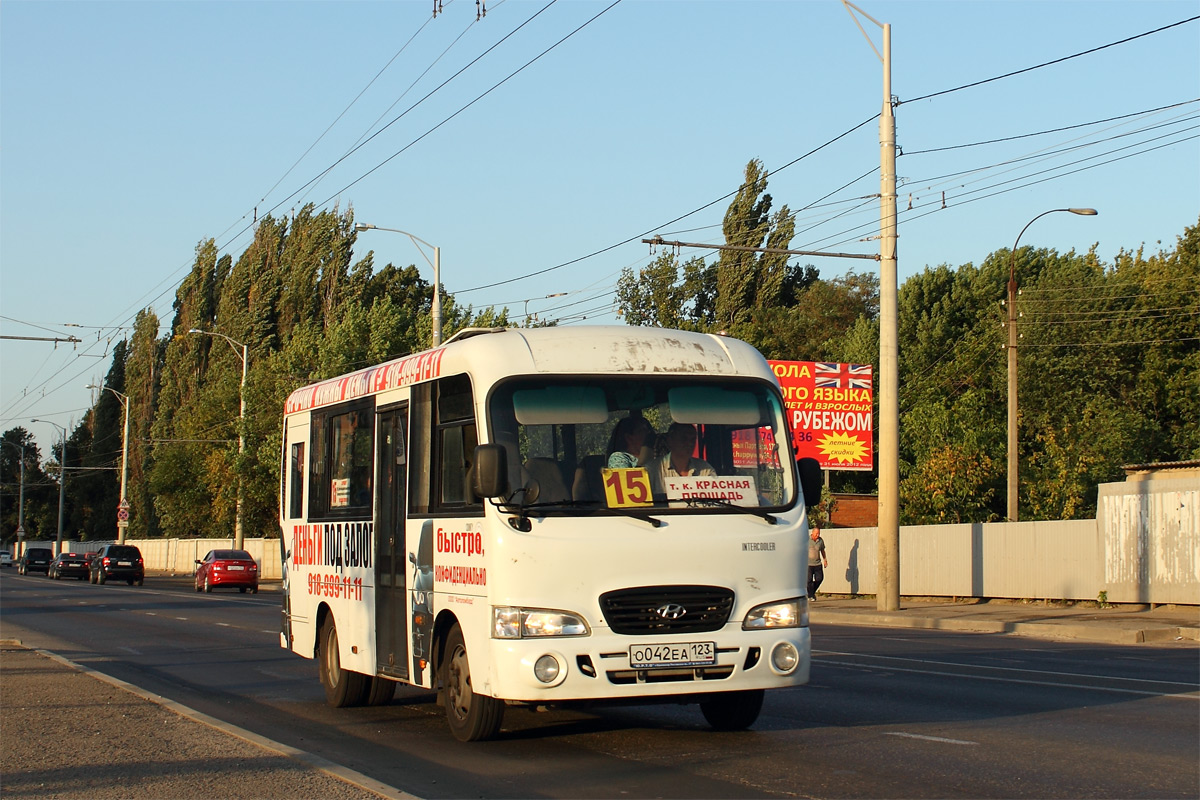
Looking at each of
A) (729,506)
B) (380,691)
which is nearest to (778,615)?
(729,506)

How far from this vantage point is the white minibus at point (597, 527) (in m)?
8.99

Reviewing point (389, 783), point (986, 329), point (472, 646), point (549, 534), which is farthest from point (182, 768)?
point (986, 329)

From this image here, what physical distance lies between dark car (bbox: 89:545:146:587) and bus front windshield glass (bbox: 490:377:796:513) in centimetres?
4975

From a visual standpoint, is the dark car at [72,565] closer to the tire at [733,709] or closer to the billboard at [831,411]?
the billboard at [831,411]

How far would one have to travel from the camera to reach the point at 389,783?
8.47 meters

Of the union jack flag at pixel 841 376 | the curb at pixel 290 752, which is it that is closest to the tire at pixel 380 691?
the curb at pixel 290 752

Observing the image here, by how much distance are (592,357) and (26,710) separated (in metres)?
6.06

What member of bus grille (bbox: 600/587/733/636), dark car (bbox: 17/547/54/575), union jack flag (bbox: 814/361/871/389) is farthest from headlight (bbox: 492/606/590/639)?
dark car (bbox: 17/547/54/575)

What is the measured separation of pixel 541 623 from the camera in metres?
8.98

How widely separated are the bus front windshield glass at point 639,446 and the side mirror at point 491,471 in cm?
28

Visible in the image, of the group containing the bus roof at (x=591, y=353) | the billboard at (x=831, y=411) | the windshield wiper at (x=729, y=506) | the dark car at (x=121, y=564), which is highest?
the billboard at (x=831, y=411)

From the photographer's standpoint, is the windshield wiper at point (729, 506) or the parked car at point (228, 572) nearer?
the windshield wiper at point (729, 506)

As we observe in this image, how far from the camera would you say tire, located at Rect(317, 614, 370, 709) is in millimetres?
12547

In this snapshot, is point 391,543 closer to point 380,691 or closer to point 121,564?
point 380,691
